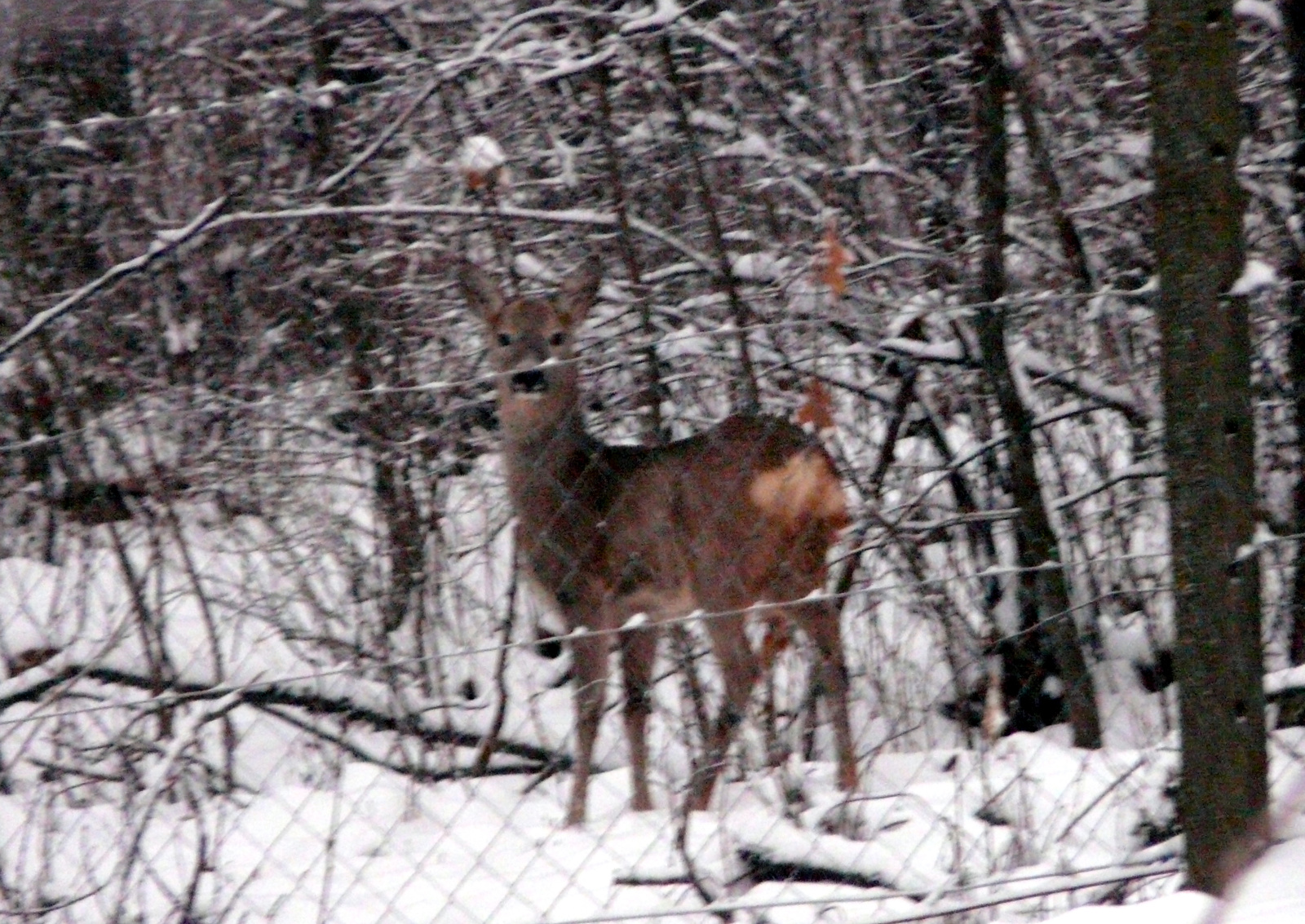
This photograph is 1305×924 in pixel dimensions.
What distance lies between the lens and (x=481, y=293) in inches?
222

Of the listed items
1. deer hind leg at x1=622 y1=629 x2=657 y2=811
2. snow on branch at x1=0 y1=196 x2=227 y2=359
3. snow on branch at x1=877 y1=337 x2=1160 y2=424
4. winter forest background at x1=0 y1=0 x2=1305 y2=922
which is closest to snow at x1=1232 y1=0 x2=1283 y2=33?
winter forest background at x1=0 y1=0 x2=1305 y2=922

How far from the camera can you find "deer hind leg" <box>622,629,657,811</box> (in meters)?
5.15

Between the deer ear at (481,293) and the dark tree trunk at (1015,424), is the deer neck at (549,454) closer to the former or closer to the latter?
the deer ear at (481,293)

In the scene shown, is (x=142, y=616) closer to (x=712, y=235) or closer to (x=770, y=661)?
(x=770, y=661)

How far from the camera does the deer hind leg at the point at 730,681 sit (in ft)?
15.8

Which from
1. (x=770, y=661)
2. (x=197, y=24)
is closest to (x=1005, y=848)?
(x=770, y=661)

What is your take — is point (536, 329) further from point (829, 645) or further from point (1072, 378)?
point (1072, 378)

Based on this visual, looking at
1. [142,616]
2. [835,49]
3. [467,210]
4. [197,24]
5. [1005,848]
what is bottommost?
[1005,848]

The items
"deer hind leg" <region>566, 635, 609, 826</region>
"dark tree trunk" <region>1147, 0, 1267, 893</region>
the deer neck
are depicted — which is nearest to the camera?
"dark tree trunk" <region>1147, 0, 1267, 893</region>

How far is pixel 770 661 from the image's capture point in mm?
4984

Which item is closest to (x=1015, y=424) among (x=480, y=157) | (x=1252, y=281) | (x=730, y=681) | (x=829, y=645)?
(x=829, y=645)

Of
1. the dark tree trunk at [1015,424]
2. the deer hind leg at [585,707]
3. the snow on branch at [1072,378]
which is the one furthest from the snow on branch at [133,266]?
the dark tree trunk at [1015,424]

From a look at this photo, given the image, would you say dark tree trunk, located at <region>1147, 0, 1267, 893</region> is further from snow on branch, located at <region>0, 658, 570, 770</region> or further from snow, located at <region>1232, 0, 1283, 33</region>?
snow on branch, located at <region>0, 658, 570, 770</region>

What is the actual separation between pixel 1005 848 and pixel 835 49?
336cm
